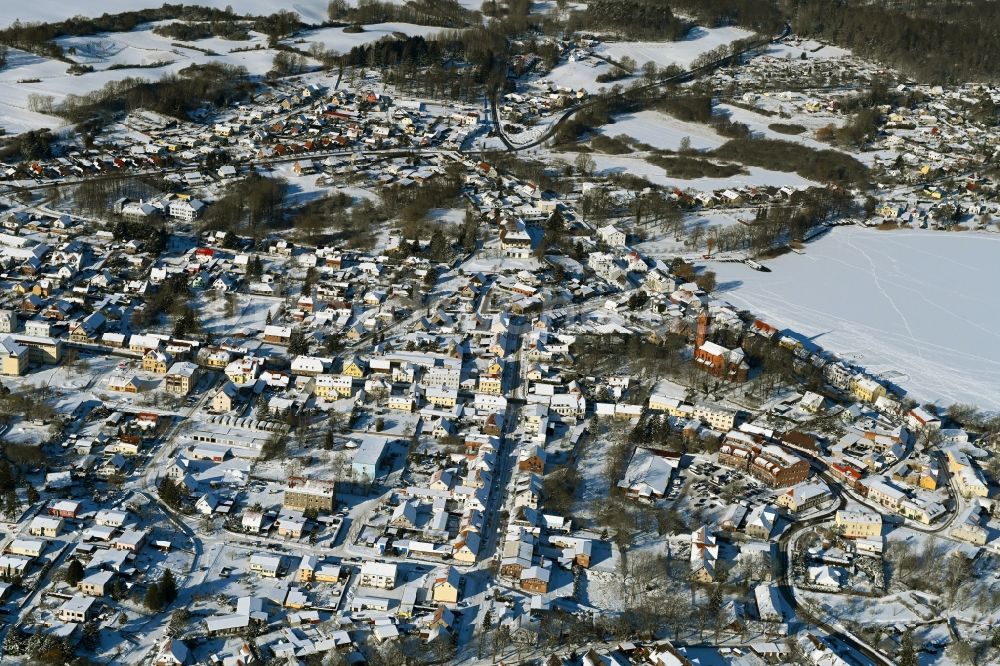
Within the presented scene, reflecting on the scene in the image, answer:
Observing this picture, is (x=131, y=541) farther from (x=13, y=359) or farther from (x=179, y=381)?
(x=13, y=359)

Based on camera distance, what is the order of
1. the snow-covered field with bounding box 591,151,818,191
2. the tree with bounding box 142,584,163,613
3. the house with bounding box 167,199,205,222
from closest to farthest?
the tree with bounding box 142,584,163,613 < the house with bounding box 167,199,205,222 < the snow-covered field with bounding box 591,151,818,191

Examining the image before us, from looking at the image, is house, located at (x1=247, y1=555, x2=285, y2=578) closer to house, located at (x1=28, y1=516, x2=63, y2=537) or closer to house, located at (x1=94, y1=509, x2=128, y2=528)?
house, located at (x1=94, y1=509, x2=128, y2=528)

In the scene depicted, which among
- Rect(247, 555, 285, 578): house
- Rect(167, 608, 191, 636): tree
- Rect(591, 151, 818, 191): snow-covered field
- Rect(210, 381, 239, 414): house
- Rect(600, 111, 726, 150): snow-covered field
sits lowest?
Rect(167, 608, 191, 636): tree

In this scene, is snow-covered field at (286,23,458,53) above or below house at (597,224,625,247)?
above

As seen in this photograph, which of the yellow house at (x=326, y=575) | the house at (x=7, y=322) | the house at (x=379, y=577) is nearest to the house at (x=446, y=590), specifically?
the house at (x=379, y=577)

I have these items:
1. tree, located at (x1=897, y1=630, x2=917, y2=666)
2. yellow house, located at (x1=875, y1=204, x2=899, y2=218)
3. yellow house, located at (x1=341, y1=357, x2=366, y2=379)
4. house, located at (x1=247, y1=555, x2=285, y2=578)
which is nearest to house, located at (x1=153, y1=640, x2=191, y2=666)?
house, located at (x1=247, y1=555, x2=285, y2=578)
